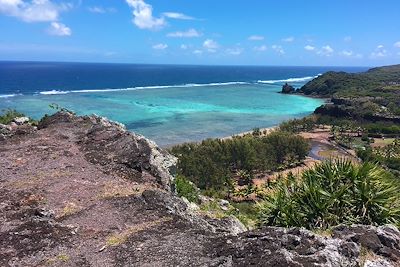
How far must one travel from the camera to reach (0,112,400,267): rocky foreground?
40.2 ft

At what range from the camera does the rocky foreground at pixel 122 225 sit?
482 inches

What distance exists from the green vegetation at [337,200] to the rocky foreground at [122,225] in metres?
2.08

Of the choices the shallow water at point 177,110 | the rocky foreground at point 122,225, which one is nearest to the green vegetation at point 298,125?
the shallow water at point 177,110

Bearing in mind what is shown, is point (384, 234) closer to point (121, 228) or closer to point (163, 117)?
point (121, 228)

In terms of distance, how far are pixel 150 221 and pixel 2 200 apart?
6260 millimetres

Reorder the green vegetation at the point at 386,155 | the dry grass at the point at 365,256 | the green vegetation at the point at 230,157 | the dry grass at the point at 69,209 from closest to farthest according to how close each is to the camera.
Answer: the dry grass at the point at 365,256 → the dry grass at the point at 69,209 → the green vegetation at the point at 230,157 → the green vegetation at the point at 386,155

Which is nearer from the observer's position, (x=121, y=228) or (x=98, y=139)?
(x=121, y=228)

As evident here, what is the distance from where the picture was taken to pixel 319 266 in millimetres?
11094

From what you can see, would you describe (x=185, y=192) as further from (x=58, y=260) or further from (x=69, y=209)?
(x=58, y=260)

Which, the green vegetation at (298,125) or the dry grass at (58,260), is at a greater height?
the dry grass at (58,260)

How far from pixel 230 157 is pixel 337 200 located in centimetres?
6253

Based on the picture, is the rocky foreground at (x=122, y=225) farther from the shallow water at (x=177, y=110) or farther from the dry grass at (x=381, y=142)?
the dry grass at (x=381, y=142)

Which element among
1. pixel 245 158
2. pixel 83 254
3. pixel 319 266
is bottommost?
pixel 245 158

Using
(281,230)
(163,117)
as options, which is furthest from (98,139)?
(163,117)
